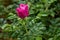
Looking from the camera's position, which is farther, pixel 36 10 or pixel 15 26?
pixel 36 10

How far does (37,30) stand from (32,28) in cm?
4

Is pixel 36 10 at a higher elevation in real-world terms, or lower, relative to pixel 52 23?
higher

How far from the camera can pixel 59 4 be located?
1.59 meters

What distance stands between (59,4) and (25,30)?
1.25 ft

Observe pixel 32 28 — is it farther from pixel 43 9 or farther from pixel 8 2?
pixel 8 2

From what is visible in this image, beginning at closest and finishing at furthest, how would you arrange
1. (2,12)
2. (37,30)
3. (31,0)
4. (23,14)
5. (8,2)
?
(23,14) → (37,30) → (31,0) → (2,12) → (8,2)

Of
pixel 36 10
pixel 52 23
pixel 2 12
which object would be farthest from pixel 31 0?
pixel 2 12

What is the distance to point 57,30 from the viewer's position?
1449 mm

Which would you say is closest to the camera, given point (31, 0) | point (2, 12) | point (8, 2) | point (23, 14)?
point (23, 14)

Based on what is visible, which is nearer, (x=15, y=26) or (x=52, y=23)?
(x=15, y=26)

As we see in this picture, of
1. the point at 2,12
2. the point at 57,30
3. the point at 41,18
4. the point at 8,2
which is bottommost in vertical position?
the point at 57,30

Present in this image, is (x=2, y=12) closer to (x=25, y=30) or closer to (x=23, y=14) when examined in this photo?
(x=25, y=30)

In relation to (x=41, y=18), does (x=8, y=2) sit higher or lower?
higher

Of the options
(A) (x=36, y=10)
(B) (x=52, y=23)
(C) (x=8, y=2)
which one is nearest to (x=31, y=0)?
(A) (x=36, y=10)
